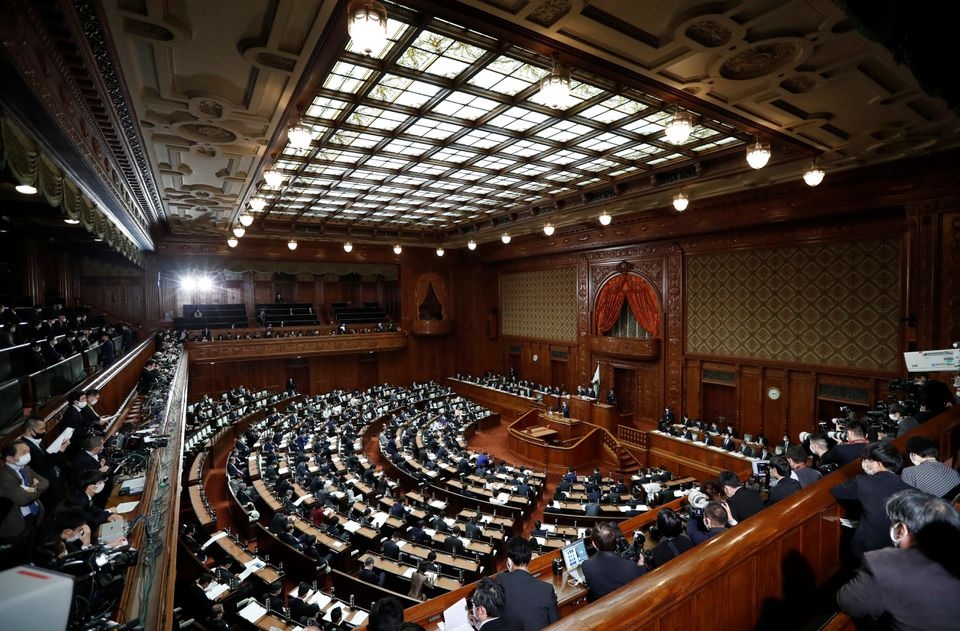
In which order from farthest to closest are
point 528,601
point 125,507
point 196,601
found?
point 196,601 < point 125,507 < point 528,601

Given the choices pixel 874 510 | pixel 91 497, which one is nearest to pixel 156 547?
pixel 91 497

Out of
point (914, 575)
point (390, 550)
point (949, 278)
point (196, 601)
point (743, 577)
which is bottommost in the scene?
Answer: point (390, 550)

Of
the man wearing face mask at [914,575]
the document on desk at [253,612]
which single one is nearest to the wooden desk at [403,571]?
the document on desk at [253,612]

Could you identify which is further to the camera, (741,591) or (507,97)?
(507,97)

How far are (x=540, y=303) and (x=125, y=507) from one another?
16.4 metres

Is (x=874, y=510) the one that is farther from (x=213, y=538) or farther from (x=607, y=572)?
(x=213, y=538)

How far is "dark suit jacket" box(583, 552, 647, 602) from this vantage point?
11.1 ft

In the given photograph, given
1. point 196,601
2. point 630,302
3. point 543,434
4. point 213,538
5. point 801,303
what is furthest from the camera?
point 630,302

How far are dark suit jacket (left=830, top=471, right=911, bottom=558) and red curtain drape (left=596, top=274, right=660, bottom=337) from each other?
1230cm

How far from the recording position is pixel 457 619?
9.92ft

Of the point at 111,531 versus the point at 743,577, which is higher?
the point at 743,577

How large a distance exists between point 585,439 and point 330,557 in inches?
355

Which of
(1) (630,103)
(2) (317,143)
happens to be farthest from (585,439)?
(2) (317,143)

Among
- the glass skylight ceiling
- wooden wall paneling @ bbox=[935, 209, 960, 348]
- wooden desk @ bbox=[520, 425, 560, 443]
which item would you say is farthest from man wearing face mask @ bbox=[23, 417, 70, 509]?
wooden wall paneling @ bbox=[935, 209, 960, 348]
